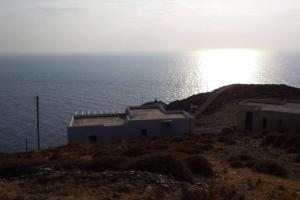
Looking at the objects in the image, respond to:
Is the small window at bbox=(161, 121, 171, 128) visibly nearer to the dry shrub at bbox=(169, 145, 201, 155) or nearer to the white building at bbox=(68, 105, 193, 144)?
the white building at bbox=(68, 105, 193, 144)

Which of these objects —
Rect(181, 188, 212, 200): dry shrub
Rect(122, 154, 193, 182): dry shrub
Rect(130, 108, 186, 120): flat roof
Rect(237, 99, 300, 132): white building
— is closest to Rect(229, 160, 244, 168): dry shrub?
Rect(122, 154, 193, 182): dry shrub

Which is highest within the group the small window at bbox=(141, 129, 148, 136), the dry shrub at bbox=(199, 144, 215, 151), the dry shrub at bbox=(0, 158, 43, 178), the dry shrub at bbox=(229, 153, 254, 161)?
the dry shrub at bbox=(0, 158, 43, 178)

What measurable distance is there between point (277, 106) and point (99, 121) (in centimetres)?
1830

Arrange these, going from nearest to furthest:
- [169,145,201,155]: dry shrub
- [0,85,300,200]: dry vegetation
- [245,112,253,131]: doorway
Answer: [0,85,300,200]: dry vegetation → [169,145,201,155]: dry shrub → [245,112,253,131]: doorway

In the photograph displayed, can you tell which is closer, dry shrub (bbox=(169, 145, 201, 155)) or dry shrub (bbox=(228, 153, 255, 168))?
dry shrub (bbox=(228, 153, 255, 168))

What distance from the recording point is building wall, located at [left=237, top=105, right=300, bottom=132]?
126 feet

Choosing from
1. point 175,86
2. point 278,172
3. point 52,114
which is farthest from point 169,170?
point 175,86

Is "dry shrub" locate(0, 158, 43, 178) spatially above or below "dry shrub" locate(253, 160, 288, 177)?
above

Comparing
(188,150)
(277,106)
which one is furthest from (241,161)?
(277,106)

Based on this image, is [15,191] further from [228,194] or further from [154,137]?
[154,137]

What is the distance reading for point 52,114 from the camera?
97.5m

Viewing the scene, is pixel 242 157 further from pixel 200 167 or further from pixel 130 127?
pixel 130 127

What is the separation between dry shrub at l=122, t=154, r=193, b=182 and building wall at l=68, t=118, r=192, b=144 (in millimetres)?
22301

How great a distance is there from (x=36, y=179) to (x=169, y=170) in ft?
17.2
